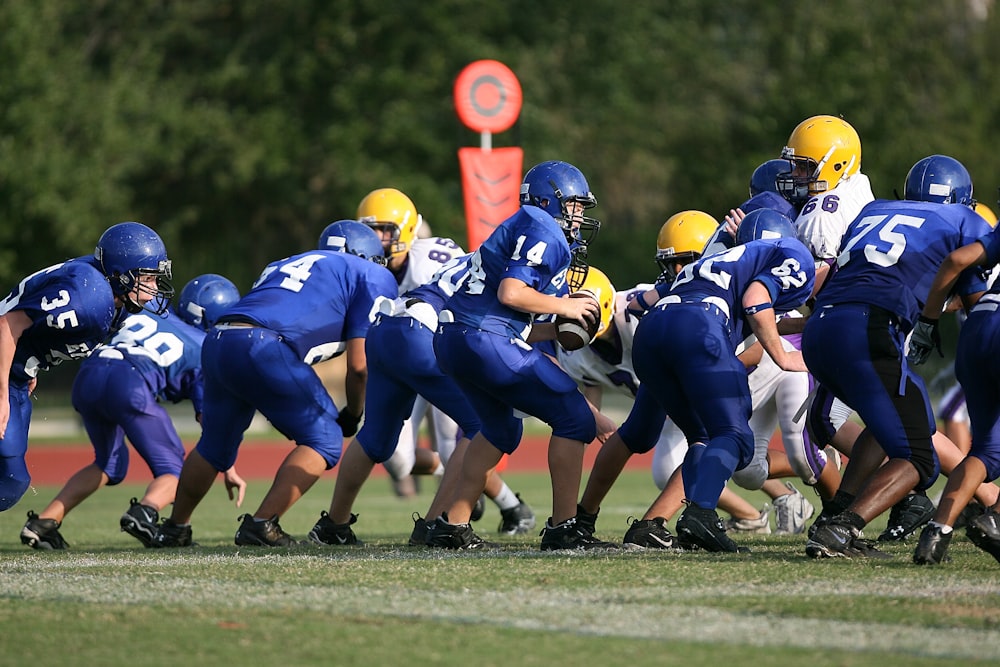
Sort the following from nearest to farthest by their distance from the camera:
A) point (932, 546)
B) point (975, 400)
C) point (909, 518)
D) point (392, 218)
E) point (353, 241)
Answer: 1. point (932, 546)
2. point (975, 400)
3. point (909, 518)
4. point (353, 241)
5. point (392, 218)

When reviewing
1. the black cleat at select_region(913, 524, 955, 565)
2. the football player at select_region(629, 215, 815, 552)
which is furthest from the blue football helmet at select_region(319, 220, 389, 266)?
the black cleat at select_region(913, 524, 955, 565)

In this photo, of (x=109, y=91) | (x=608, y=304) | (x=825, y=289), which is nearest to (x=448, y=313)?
(x=608, y=304)

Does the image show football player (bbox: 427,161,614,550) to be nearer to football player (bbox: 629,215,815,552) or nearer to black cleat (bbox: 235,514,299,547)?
football player (bbox: 629,215,815,552)

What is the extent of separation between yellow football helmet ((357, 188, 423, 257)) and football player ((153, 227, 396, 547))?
1.59 m

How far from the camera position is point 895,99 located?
26375 mm

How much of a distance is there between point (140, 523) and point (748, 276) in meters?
3.45

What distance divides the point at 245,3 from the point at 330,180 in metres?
3.74

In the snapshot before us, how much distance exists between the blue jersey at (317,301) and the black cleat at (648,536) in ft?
5.77

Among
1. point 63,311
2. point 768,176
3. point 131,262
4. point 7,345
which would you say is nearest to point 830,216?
point 768,176

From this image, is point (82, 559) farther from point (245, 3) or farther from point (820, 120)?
point (245, 3)

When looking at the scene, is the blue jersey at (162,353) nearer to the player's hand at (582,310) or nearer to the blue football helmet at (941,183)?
the player's hand at (582,310)

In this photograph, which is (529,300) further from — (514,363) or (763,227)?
(763,227)

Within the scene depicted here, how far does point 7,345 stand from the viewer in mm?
7004

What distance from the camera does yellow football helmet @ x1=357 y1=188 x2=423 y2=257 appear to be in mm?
9539
